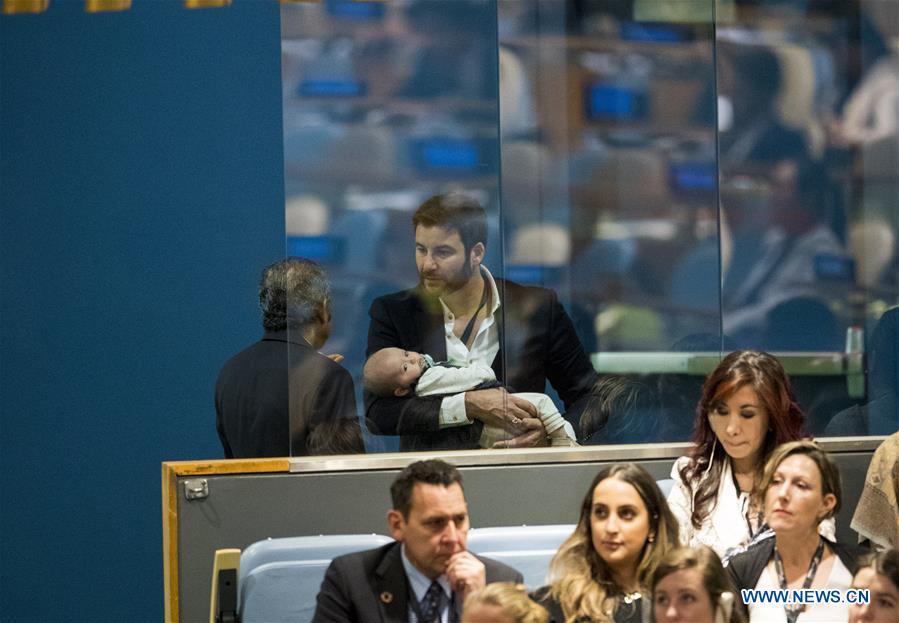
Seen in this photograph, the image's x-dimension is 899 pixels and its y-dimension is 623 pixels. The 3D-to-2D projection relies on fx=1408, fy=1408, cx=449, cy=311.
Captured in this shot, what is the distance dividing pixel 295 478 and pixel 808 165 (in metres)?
2.10

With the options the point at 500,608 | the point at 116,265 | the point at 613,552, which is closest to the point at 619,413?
the point at 613,552

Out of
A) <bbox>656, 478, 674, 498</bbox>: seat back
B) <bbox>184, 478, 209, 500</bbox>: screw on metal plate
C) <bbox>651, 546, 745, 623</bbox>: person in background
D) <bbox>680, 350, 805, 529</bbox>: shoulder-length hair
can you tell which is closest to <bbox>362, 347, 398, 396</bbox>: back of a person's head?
<bbox>184, 478, 209, 500</bbox>: screw on metal plate

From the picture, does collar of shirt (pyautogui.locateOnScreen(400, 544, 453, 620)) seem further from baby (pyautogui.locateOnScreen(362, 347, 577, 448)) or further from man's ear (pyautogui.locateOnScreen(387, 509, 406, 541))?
baby (pyautogui.locateOnScreen(362, 347, 577, 448))

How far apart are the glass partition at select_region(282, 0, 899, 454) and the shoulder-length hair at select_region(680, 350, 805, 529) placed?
0.65 meters

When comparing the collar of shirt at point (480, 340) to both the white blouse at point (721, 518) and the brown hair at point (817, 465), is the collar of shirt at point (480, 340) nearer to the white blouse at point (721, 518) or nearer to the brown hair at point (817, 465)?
the white blouse at point (721, 518)

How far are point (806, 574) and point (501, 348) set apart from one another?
4.59 ft

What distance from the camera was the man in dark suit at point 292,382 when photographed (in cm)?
434

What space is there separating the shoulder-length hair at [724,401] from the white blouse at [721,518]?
16 millimetres

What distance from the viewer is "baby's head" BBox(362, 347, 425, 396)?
14.3 feet

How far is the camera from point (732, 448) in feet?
12.7

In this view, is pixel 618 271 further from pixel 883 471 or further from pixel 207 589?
pixel 207 589

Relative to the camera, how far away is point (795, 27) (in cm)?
491

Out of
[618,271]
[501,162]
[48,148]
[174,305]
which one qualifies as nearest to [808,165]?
[618,271]

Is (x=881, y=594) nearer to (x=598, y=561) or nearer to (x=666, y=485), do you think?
(x=598, y=561)
